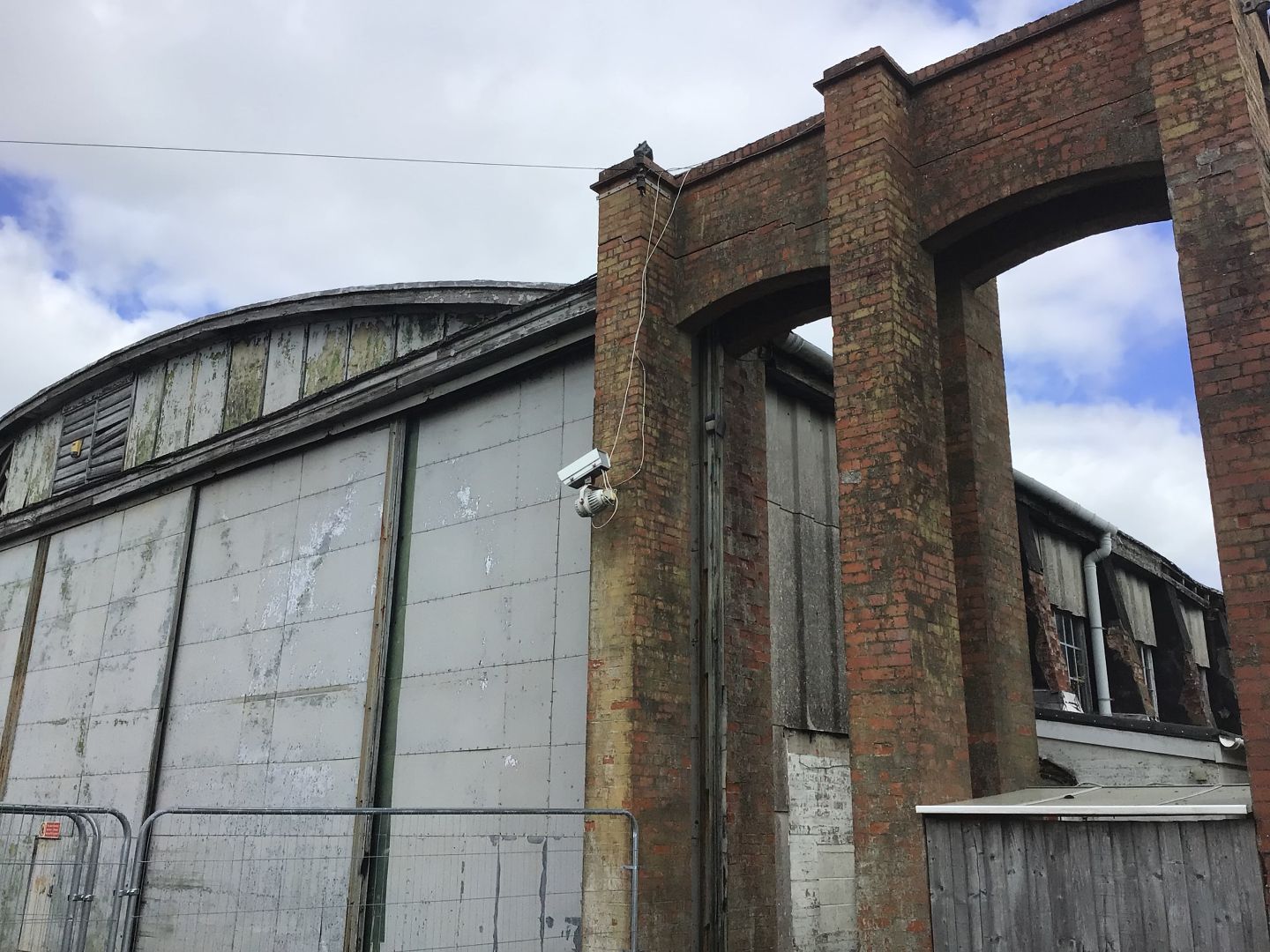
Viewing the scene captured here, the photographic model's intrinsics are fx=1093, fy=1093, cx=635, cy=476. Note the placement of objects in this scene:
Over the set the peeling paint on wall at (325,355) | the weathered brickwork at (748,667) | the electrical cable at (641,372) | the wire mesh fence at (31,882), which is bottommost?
the wire mesh fence at (31,882)

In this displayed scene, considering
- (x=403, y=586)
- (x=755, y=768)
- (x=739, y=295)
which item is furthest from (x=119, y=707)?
(x=739, y=295)

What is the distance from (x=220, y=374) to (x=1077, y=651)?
48.6ft

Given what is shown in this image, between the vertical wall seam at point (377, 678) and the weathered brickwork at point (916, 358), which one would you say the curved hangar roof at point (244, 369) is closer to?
the vertical wall seam at point (377, 678)

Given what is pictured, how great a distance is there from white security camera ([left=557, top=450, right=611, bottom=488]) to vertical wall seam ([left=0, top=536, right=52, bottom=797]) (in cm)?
1316

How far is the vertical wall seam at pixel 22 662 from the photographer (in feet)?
57.6

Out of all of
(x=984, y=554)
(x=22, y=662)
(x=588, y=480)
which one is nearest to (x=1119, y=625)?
(x=984, y=554)

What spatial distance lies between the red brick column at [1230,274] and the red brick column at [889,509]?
191 cm

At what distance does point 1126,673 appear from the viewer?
18734 mm

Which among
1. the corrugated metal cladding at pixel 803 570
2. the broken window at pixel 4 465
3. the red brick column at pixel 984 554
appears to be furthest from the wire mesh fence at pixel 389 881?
the broken window at pixel 4 465

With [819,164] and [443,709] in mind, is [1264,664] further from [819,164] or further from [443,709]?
[443,709]

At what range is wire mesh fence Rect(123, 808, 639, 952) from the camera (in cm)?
858

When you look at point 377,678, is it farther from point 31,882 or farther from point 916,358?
point 31,882

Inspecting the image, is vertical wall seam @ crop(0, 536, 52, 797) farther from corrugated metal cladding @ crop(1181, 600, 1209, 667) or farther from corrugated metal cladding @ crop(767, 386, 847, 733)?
corrugated metal cladding @ crop(1181, 600, 1209, 667)

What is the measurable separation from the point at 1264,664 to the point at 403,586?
8.63 meters
